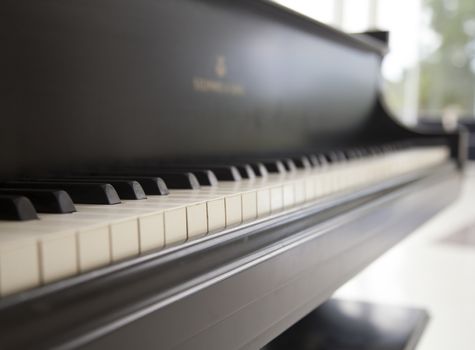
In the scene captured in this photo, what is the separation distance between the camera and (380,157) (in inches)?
70.9

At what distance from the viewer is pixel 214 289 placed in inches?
28.7

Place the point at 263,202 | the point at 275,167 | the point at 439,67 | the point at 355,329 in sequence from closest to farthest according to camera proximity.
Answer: the point at 263,202 < the point at 275,167 < the point at 355,329 < the point at 439,67

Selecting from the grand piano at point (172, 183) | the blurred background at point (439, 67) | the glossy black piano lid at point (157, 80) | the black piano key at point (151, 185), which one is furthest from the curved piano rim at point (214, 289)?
the blurred background at point (439, 67)

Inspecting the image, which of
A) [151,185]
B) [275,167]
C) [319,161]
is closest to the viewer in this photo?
[151,185]

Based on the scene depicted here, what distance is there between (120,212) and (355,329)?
1.35 m

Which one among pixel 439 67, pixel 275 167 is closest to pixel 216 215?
pixel 275 167

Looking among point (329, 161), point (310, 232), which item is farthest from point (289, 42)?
point (310, 232)

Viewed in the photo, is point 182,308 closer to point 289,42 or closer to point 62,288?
point 62,288

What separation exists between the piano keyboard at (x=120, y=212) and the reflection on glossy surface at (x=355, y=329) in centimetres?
67

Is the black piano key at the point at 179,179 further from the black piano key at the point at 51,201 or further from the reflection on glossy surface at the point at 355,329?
the reflection on glossy surface at the point at 355,329

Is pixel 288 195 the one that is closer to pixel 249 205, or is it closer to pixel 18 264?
pixel 249 205

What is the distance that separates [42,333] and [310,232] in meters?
0.63

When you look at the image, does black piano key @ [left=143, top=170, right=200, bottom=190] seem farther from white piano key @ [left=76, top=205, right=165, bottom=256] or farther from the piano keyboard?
white piano key @ [left=76, top=205, right=165, bottom=256]

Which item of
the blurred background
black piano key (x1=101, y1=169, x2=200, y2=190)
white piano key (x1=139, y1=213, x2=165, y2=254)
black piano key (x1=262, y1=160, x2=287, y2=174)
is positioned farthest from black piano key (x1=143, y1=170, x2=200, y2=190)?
the blurred background
